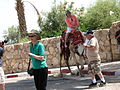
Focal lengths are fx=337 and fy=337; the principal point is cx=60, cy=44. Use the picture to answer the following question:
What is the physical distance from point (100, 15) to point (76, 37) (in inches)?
467

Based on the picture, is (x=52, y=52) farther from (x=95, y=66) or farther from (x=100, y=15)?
(x=95, y=66)

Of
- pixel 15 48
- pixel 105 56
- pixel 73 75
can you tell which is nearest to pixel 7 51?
pixel 15 48

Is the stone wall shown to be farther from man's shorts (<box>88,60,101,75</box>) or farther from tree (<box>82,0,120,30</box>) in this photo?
man's shorts (<box>88,60,101,75</box>)

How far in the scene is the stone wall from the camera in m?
17.2

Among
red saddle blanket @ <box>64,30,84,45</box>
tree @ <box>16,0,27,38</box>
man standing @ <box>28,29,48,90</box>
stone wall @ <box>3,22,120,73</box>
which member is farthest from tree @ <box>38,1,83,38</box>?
man standing @ <box>28,29,48,90</box>

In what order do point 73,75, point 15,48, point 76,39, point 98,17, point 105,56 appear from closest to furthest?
point 76,39 → point 73,75 → point 105,56 → point 15,48 → point 98,17

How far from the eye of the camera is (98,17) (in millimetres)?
23297

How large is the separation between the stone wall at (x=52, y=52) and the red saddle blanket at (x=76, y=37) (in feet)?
17.8

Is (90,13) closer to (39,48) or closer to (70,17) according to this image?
(70,17)

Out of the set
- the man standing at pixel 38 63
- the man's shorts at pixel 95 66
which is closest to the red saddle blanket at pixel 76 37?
the man's shorts at pixel 95 66

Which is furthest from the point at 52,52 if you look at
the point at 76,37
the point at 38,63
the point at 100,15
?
the point at 38,63

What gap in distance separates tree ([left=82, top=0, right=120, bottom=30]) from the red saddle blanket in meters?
10.7

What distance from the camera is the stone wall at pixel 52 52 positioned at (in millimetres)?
17234

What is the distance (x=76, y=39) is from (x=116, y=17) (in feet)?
42.1
